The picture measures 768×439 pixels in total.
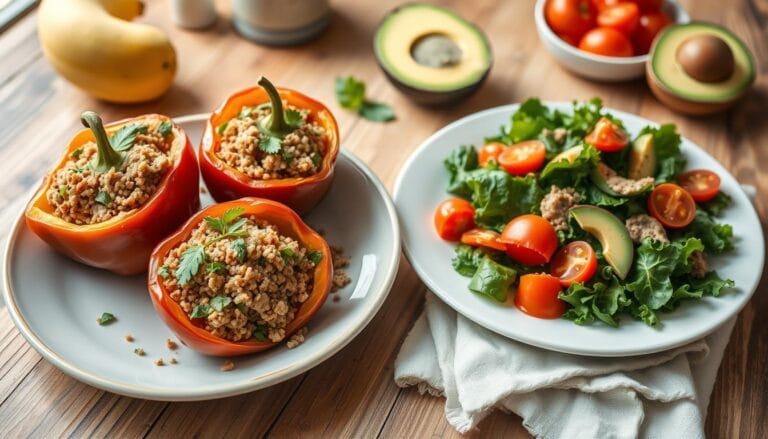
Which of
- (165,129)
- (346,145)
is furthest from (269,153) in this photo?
(346,145)

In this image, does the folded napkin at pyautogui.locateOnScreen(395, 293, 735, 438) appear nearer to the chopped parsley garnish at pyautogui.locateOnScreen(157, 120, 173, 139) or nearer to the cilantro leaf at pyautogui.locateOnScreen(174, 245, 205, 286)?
the cilantro leaf at pyautogui.locateOnScreen(174, 245, 205, 286)

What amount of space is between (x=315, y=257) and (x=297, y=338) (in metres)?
0.20

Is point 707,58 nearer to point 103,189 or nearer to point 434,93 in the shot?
point 434,93

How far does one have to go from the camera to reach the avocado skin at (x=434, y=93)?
254 centimetres

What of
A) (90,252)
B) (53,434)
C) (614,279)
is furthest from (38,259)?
(614,279)

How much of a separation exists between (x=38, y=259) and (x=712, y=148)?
→ 219cm

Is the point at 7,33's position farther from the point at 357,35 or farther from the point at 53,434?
the point at 53,434

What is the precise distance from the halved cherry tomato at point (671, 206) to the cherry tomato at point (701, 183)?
0.09 metres

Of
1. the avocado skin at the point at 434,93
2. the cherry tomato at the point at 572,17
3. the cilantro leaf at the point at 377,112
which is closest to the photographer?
the avocado skin at the point at 434,93

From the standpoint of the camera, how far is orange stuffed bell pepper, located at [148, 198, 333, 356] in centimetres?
173

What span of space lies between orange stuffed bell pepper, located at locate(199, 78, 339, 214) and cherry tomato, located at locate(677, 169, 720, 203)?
1067 millimetres

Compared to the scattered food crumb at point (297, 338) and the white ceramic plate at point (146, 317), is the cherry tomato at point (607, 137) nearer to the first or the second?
the white ceramic plate at point (146, 317)

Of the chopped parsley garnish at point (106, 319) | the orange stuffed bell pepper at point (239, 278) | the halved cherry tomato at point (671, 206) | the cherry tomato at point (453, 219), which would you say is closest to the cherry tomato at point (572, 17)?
the halved cherry tomato at point (671, 206)

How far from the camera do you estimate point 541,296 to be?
6.38ft
